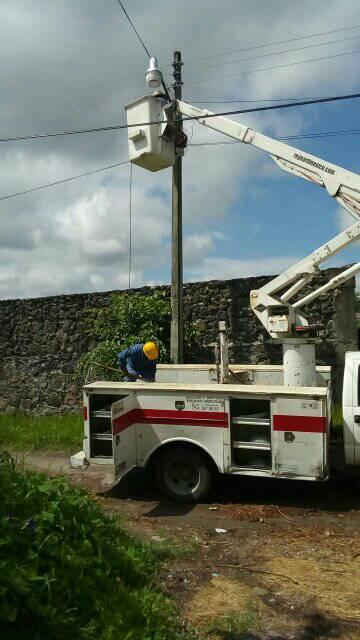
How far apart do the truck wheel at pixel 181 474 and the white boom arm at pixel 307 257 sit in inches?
80.2

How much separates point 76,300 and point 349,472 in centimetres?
829

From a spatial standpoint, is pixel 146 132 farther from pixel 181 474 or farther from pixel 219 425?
pixel 181 474

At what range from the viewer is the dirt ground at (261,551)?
155 inches

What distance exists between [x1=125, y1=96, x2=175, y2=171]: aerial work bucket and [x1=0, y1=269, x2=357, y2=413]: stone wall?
3.51 m

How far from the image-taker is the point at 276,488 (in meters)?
7.36

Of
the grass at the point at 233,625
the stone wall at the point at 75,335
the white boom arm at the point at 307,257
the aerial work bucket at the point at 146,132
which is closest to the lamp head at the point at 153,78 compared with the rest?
the aerial work bucket at the point at 146,132

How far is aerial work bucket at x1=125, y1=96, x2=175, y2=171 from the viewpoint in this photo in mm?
8484

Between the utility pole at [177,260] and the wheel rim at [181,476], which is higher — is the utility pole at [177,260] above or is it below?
above

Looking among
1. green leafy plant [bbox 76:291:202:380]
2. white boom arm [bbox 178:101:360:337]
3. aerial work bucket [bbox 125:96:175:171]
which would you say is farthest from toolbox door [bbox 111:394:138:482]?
green leafy plant [bbox 76:291:202:380]

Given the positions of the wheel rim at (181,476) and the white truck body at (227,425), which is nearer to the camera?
the white truck body at (227,425)

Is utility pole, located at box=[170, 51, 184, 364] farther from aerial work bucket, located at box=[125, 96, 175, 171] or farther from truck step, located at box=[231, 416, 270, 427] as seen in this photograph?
truck step, located at box=[231, 416, 270, 427]

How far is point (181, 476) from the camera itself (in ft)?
22.5

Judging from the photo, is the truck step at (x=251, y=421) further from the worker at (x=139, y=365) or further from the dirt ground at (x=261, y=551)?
the worker at (x=139, y=365)

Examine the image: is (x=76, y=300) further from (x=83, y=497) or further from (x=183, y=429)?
(x=83, y=497)
